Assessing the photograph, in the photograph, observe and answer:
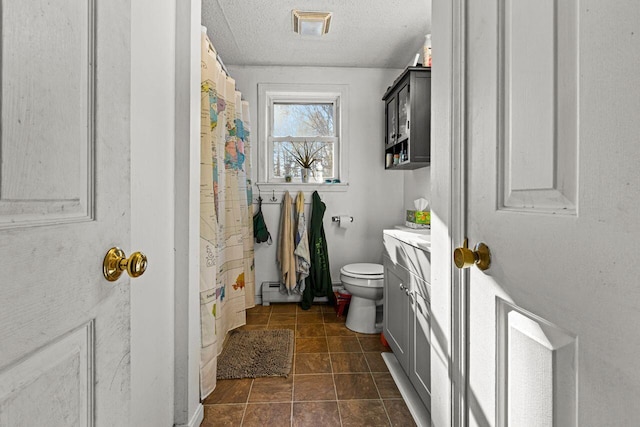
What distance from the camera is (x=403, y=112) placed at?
2422mm

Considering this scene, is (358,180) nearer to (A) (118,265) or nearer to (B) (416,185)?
(B) (416,185)

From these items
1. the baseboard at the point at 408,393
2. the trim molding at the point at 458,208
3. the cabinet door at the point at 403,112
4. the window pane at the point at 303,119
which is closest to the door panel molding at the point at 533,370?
the trim molding at the point at 458,208

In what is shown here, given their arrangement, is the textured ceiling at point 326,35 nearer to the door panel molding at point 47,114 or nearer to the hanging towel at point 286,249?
the hanging towel at point 286,249

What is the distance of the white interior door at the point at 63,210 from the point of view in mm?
376

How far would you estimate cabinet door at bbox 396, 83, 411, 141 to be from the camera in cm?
232

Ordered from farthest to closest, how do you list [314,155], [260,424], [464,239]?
[314,155] → [260,424] → [464,239]

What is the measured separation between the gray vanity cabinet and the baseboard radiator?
115cm

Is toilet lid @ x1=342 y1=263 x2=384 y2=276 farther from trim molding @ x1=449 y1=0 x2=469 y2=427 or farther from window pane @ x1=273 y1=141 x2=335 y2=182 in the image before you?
trim molding @ x1=449 y1=0 x2=469 y2=427

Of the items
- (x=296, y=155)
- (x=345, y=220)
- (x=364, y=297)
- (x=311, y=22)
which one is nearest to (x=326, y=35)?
(x=311, y=22)

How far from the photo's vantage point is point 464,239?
2.73 ft

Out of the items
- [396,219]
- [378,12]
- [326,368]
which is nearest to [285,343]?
[326,368]

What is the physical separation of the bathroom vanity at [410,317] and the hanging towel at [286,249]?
42.6 inches

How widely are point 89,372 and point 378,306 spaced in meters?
2.22

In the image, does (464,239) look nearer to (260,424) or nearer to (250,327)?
(260,424)
